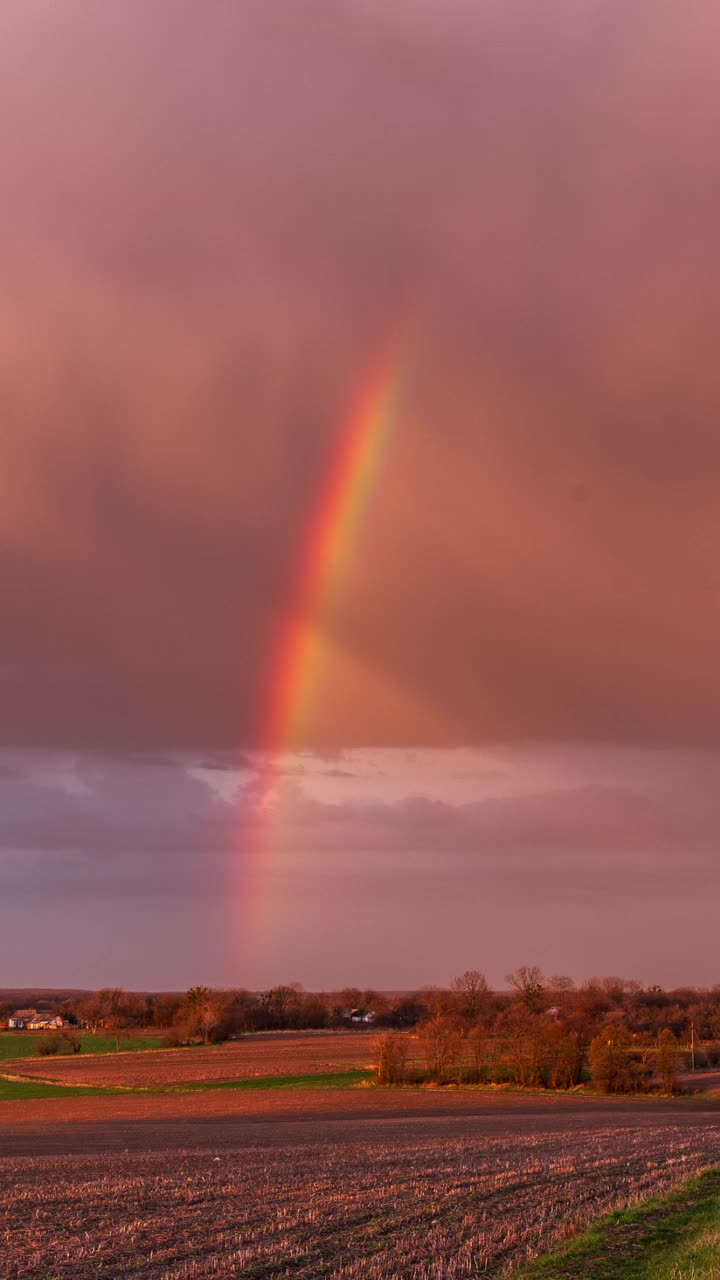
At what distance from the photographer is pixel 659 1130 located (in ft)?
205

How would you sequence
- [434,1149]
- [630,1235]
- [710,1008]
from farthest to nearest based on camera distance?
[710,1008] → [434,1149] → [630,1235]

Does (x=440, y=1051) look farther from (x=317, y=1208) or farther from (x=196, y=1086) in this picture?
(x=317, y=1208)

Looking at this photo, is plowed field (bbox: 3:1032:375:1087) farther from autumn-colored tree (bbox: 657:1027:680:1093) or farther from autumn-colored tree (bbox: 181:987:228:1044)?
autumn-colored tree (bbox: 657:1027:680:1093)

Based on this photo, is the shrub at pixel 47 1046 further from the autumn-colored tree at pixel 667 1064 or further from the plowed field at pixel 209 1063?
the autumn-colored tree at pixel 667 1064

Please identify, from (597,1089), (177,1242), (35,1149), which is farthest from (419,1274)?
(597,1089)

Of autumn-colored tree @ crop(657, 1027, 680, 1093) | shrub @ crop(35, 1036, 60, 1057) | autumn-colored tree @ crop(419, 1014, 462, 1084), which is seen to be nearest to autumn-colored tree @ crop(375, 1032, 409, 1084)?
autumn-colored tree @ crop(419, 1014, 462, 1084)

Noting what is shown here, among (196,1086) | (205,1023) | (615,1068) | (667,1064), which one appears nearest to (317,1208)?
(615,1068)

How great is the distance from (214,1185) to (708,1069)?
116 metres

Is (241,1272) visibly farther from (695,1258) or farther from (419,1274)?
(695,1258)

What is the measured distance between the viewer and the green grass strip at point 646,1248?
698 inches

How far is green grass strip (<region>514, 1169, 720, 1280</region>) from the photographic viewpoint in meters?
17.7

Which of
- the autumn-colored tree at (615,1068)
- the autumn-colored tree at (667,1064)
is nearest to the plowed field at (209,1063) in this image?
the autumn-colored tree at (615,1068)

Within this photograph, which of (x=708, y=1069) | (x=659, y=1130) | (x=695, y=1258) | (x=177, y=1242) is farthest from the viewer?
(x=708, y=1069)

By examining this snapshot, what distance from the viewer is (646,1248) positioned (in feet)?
66.4
